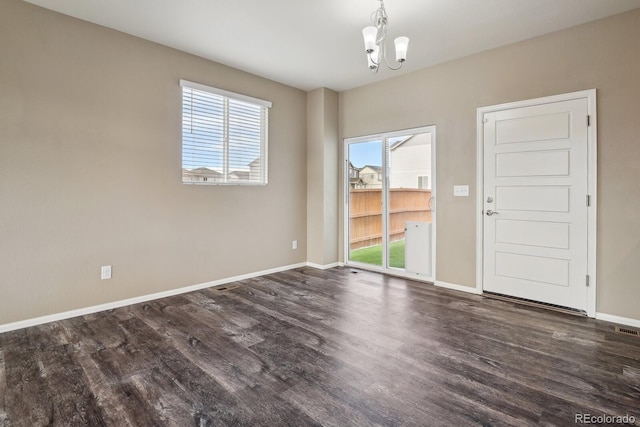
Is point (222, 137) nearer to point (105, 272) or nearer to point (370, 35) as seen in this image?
point (105, 272)

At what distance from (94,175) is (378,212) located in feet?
12.2

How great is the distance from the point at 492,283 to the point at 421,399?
2.42m

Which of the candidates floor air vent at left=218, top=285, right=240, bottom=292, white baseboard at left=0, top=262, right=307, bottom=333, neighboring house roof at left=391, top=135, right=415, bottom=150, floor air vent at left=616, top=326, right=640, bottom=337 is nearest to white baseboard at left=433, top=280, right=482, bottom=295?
floor air vent at left=616, top=326, right=640, bottom=337

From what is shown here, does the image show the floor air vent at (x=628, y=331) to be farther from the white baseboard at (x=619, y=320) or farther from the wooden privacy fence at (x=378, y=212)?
the wooden privacy fence at (x=378, y=212)

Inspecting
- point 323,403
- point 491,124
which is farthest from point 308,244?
point 323,403

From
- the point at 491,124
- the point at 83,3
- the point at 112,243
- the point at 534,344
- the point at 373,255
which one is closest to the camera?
the point at 534,344

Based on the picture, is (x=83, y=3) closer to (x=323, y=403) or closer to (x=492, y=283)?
(x=323, y=403)

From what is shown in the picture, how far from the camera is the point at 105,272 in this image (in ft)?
10.8

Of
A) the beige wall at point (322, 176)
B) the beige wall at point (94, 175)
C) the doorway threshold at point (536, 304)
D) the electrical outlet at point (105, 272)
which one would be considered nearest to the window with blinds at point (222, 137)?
the beige wall at point (94, 175)

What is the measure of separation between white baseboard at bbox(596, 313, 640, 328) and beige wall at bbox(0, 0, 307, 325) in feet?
13.8

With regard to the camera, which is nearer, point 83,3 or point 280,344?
point 280,344

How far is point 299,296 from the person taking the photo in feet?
12.4

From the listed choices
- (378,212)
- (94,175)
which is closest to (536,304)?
(378,212)

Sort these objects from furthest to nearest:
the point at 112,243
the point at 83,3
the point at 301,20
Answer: the point at 112,243
the point at 301,20
the point at 83,3
